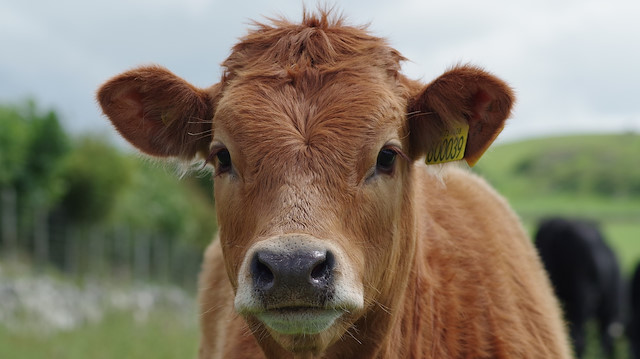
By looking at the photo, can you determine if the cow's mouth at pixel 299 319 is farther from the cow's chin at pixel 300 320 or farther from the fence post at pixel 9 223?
the fence post at pixel 9 223

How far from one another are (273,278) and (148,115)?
188 centimetres

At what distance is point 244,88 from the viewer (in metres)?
4.11

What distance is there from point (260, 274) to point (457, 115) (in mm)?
1642

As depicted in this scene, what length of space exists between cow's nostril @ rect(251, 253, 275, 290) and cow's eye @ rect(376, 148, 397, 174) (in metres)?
0.97

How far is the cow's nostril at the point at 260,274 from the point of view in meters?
A: 3.25

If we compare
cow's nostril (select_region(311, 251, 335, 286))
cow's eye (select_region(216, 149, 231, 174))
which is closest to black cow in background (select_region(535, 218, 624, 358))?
cow's eye (select_region(216, 149, 231, 174))

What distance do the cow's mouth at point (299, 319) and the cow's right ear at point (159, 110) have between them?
1449mm

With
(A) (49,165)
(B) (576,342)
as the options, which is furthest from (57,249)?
(B) (576,342)

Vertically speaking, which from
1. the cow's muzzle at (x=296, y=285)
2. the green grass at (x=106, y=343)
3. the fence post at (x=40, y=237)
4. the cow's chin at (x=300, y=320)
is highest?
the cow's muzzle at (x=296, y=285)

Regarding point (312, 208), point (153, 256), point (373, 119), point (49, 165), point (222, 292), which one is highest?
point (373, 119)

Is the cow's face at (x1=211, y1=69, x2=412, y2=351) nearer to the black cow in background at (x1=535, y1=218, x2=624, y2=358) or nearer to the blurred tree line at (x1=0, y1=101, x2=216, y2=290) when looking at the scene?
the black cow in background at (x1=535, y1=218, x2=624, y2=358)

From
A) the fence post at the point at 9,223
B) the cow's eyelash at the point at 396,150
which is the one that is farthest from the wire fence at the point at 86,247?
A: the cow's eyelash at the point at 396,150

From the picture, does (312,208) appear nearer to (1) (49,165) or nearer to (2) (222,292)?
(2) (222,292)

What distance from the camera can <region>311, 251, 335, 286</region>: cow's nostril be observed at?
3.22m
